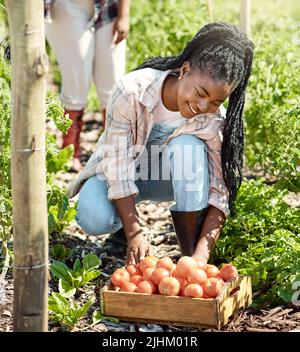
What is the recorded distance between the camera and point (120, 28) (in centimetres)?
480

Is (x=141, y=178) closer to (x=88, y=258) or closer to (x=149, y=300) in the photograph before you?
(x=88, y=258)

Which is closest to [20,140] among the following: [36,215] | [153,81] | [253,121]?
[36,215]

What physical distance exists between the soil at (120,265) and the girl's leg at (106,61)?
52 centimetres

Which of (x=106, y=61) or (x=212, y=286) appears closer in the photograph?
(x=212, y=286)

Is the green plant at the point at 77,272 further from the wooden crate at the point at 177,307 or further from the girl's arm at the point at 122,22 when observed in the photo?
the girl's arm at the point at 122,22

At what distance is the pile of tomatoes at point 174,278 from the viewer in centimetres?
304

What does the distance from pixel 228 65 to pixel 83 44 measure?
5.65ft

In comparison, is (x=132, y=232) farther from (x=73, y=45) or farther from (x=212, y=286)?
(x=73, y=45)

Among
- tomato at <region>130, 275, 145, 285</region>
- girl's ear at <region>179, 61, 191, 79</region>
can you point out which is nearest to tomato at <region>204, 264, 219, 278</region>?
→ tomato at <region>130, 275, 145, 285</region>

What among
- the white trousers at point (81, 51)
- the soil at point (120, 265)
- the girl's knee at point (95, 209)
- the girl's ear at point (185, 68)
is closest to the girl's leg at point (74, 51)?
the white trousers at point (81, 51)

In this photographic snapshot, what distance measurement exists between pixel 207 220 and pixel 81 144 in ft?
7.38

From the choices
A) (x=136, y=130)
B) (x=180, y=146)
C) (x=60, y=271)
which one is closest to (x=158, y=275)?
(x=60, y=271)

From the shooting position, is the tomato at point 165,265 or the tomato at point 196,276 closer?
the tomato at point 196,276
